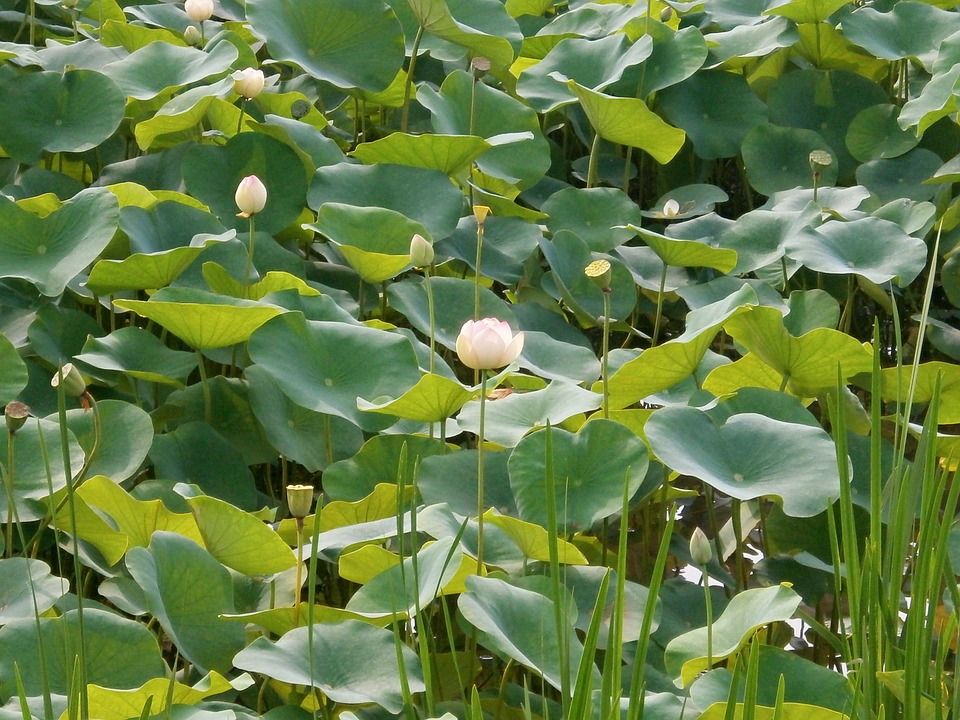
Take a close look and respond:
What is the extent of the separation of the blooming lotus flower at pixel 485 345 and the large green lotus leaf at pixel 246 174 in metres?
0.74

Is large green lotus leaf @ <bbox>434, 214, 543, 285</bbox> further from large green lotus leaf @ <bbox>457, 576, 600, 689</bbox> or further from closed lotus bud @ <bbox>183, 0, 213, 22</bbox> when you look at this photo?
large green lotus leaf @ <bbox>457, 576, 600, 689</bbox>

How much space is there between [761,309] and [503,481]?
356 mm

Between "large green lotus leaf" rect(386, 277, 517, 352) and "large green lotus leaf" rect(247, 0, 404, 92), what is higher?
"large green lotus leaf" rect(247, 0, 404, 92)

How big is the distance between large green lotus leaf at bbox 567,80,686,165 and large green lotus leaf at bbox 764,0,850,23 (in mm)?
361

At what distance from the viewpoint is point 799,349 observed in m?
1.26

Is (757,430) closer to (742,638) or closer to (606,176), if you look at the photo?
(742,638)

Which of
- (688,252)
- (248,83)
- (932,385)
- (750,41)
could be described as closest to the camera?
(932,385)

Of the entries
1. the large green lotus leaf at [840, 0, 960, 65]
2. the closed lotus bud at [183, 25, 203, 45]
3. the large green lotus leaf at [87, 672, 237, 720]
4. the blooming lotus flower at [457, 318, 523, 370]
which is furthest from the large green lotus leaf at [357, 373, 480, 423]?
the large green lotus leaf at [840, 0, 960, 65]

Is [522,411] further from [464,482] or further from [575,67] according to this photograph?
[575,67]

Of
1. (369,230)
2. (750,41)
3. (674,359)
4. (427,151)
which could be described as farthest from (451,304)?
(750,41)

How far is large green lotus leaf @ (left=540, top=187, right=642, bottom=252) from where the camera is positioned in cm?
175

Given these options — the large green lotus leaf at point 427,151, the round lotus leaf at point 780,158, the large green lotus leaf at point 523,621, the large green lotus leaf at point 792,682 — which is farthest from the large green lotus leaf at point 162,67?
the large green lotus leaf at point 792,682

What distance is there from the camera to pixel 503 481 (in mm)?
1186

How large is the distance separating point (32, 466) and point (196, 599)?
0.96 ft
